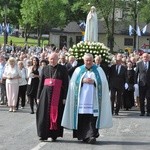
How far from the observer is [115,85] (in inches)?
693

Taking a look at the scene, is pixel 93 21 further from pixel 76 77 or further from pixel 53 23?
pixel 53 23

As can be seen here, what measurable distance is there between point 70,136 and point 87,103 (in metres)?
1.32

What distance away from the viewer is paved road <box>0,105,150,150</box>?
10.9 m

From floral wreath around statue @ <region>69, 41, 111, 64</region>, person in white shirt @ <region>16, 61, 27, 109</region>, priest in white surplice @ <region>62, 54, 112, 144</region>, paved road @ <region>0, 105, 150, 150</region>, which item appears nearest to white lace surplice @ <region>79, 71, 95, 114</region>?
priest in white surplice @ <region>62, 54, 112, 144</region>

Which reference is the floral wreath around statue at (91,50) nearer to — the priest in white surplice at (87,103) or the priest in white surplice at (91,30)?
the priest in white surplice at (91,30)

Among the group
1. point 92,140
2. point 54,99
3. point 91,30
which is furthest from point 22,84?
point 92,140

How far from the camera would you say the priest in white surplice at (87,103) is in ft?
37.6

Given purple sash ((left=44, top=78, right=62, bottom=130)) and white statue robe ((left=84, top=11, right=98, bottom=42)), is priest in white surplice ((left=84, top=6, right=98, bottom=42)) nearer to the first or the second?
white statue robe ((left=84, top=11, right=98, bottom=42))

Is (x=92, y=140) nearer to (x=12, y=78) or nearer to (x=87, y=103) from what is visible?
(x=87, y=103)

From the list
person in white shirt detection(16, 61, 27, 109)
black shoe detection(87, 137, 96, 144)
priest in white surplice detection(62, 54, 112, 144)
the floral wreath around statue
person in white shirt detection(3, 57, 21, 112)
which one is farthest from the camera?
person in white shirt detection(16, 61, 27, 109)

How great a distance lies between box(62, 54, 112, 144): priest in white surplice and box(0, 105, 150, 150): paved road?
39 cm

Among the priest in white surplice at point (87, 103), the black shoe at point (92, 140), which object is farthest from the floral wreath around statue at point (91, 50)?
the black shoe at point (92, 140)

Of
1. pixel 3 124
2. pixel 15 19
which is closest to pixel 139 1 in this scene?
pixel 15 19

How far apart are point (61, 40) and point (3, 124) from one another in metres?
67.9
